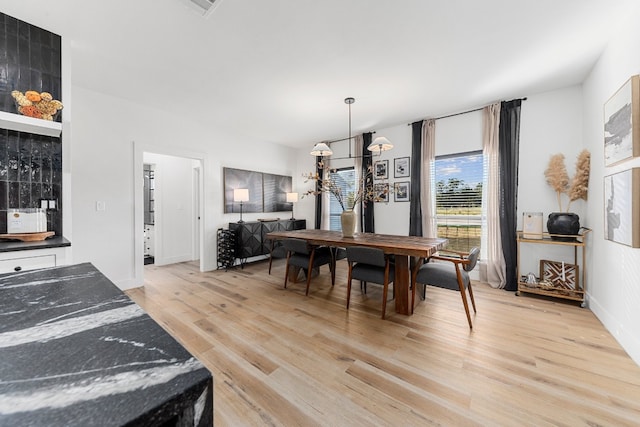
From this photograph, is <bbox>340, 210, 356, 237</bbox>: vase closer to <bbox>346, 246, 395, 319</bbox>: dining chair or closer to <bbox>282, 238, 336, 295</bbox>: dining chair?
<bbox>282, 238, 336, 295</bbox>: dining chair

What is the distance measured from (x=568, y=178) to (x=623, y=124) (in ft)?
4.29

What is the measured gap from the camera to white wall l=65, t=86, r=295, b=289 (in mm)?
3209

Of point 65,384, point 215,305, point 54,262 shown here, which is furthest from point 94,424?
point 215,305

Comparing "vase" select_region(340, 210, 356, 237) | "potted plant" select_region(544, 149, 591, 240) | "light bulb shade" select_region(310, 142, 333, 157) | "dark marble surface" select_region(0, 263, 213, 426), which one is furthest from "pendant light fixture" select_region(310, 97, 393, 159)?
"dark marble surface" select_region(0, 263, 213, 426)

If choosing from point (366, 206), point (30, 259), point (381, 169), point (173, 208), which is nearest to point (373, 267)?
point (366, 206)

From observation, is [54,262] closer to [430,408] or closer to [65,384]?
[65,384]

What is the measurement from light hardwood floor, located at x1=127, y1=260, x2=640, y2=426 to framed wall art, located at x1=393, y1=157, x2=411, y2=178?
2212 millimetres

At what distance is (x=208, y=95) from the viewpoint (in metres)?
3.37

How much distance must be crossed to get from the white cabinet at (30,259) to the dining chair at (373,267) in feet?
7.88

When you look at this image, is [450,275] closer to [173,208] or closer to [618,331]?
[618,331]

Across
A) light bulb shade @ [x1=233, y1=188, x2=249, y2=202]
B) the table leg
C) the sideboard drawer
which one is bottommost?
the table leg

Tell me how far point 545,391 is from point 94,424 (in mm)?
2286

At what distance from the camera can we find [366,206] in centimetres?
502

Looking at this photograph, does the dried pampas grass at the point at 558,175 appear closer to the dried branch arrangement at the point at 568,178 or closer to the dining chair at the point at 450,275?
the dried branch arrangement at the point at 568,178
